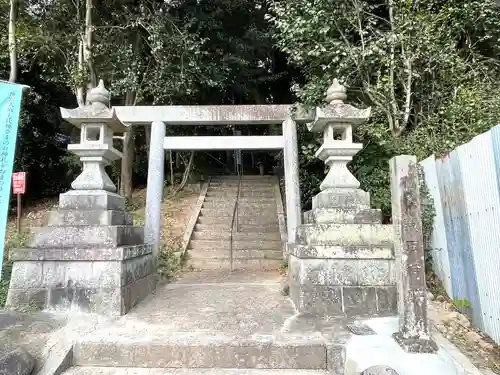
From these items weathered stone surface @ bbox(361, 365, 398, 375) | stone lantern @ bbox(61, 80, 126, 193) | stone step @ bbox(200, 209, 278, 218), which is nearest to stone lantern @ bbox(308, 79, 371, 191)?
weathered stone surface @ bbox(361, 365, 398, 375)

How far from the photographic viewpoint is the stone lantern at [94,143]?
15.6 ft

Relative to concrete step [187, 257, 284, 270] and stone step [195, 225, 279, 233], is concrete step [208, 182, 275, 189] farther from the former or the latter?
concrete step [187, 257, 284, 270]

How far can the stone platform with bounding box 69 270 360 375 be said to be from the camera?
10.9ft

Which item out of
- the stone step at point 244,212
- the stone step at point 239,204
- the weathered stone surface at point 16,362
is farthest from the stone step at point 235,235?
the weathered stone surface at point 16,362

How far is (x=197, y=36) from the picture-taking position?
362 inches

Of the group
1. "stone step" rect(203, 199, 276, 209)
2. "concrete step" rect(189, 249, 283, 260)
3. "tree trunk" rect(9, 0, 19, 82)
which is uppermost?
"tree trunk" rect(9, 0, 19, 82)

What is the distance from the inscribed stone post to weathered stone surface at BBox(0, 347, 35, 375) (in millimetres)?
3013

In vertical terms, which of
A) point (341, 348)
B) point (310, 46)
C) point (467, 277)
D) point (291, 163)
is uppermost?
point (310, 46)

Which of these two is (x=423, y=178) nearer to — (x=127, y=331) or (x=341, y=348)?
(x=341, y=348)

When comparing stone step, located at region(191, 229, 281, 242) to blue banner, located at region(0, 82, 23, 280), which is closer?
blue banner, located at region(0, 82, 23, 280)

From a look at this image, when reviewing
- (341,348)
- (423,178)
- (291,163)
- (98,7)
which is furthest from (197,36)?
(341,348)

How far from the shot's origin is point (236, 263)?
7.87 metres

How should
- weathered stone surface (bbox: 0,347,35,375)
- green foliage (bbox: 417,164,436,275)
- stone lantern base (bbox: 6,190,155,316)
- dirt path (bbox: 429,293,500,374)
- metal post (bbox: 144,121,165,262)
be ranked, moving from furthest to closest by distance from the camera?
metal post (bbox: 144,121,165,262)
green foliage (bbox: 417,164,436,275)
stone lantern base (bbox: 6,190,155,316)
dirt path (bbox: 429,293,500,374)
weathered stone surface (bbox: 0,347,35,375)

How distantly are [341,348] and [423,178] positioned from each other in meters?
3.43
